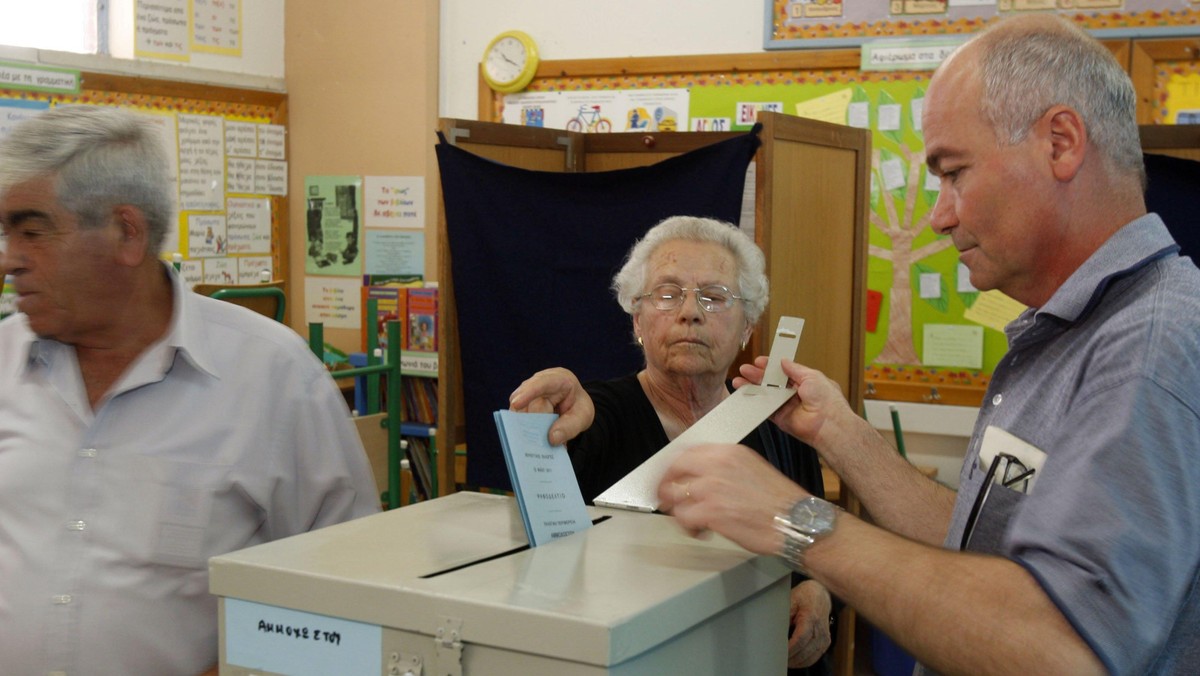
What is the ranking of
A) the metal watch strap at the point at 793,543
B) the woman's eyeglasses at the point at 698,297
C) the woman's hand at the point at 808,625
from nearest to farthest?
the metal watch strap at the point at 793,543
the woman's hand at the point at 808,625
the woman's eyeglasses at the point at 698,297

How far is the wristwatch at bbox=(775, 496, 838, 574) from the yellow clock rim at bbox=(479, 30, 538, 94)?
4.10 m

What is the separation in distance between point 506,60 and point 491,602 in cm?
433

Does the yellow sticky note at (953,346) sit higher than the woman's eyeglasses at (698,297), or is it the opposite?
the woman's eyeglasses at (698,297)

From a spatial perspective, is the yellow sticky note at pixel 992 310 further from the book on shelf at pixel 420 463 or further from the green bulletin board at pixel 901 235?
the book on shelf at pixel 420 463

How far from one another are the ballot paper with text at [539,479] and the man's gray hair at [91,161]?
752mm

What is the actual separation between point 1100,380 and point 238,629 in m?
0.79

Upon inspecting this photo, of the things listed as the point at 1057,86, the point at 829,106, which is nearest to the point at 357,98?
the point at 829,106

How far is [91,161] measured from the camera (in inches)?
62.2

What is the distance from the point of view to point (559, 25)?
4898 millimetres

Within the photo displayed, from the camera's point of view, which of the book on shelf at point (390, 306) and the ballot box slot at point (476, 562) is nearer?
Result: the ballot box slot at point (476, 562)

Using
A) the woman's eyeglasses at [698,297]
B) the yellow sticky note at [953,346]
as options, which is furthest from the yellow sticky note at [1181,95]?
the woman's eyeglasses at [698,297]

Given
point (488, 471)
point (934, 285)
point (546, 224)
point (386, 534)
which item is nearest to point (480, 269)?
point (546, 224)

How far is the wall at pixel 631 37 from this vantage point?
4305 millimetres

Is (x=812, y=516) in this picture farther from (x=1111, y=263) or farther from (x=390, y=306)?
(x=390, y=306)
